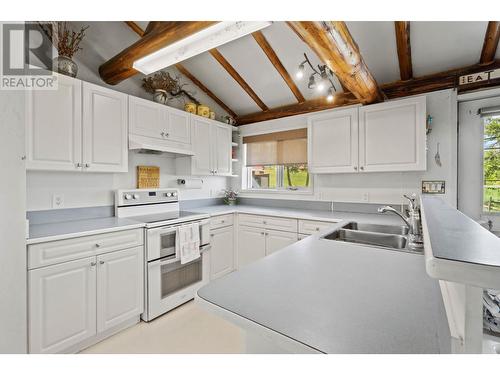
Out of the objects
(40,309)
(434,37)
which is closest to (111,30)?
(40,309)

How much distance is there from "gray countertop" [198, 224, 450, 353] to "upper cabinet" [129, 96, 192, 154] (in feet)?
6.89

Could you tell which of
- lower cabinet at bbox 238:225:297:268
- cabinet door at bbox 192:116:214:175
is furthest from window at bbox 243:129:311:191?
lower cabinet at bbox 238:225:297:268

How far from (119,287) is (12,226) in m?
0.92

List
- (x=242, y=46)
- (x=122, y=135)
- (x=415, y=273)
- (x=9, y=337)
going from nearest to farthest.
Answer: (x=415, y=273), (x=9, y=337), (x=122, y=135), (x=242, y=46)

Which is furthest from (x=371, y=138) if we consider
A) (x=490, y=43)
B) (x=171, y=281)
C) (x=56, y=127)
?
(x=56, y=127)

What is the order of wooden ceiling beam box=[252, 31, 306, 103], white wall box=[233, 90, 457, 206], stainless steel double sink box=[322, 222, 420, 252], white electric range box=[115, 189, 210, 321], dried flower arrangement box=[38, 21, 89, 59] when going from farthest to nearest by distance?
wooden ceiling beam box=[252, 31, 306, 103], white wall box=[233, 90, 457, 206], white electric range box=[115, 189, 210, 321], dried flower arrangement box=[38, 21, 89, 59], stainless steel double sink box=[322, 222, 420, 252]

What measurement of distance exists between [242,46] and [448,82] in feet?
7.49

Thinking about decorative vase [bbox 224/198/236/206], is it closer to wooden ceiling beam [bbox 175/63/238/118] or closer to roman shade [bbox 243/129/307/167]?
roman shade [bbox 243/129/307/167]

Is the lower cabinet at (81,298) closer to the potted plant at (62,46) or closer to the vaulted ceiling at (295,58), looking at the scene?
the potted plant at (62,46)

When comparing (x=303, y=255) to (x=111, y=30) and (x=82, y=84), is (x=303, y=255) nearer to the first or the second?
(x=82, y=84)

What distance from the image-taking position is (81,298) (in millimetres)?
1827

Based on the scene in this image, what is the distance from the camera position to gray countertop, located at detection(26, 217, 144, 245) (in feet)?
5.51

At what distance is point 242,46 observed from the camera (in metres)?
2.92

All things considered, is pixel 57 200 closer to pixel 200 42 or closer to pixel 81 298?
pixel 81 298
